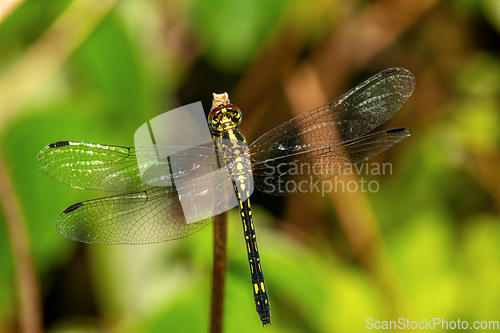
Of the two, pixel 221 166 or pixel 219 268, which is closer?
pixel 219 268

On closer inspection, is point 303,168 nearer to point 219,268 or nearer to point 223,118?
point 223,118

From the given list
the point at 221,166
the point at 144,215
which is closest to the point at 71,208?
the point at 144,215

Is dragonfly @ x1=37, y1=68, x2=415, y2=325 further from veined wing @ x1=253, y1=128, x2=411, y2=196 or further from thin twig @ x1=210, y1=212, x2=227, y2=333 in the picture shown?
thin twig @ x1=210, y1=212, x2=227, y2=333

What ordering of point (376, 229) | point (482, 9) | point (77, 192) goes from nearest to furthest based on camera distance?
point (77, 192)
point (376, 229)
point (482, 9)

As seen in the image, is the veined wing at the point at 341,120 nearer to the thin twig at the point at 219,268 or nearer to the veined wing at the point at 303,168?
the veined wing at the point at 303,168

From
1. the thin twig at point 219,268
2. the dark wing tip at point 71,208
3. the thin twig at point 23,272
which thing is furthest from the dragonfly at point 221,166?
the thin twig at point 23,272

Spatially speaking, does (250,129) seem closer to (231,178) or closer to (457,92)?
(231,178)

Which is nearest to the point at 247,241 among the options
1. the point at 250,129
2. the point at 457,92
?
the point at 250,129
